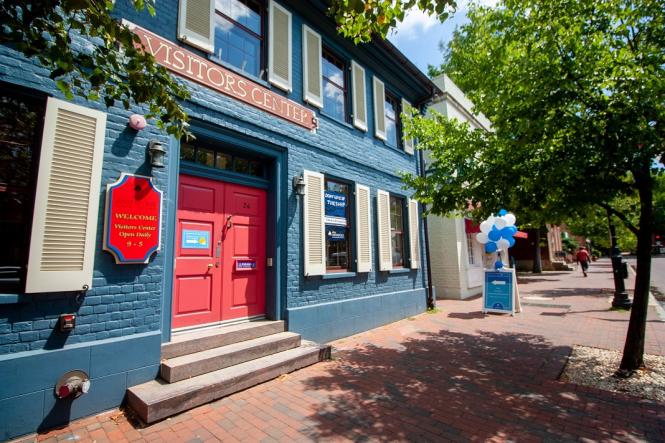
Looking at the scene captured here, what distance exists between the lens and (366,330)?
7344mm

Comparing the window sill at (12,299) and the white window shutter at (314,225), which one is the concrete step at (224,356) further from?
the window sill at (12,299)

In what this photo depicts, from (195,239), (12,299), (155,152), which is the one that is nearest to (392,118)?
(195,239)

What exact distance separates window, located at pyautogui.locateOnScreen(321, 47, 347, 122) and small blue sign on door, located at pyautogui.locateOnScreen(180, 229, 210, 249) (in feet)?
12.9

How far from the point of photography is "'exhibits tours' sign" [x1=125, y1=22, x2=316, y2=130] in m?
4.54

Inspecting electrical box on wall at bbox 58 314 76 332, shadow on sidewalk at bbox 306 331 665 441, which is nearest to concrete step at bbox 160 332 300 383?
shadow on sidewalk at bbox 306 331 665 441

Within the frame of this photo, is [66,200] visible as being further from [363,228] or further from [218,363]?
[363,228]

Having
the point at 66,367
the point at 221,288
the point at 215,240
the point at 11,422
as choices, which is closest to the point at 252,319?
the point at 221,288

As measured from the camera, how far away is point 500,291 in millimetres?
9156

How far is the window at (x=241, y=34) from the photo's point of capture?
5.57 metres

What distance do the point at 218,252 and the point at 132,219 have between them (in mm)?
1432

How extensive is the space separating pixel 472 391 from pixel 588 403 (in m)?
1.24

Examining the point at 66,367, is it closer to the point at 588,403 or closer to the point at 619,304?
the point at 588,403

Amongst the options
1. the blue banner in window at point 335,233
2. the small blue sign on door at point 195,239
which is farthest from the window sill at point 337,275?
the small blue sign on door at point 195,239

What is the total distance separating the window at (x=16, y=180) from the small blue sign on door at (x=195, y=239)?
68.5 inches
